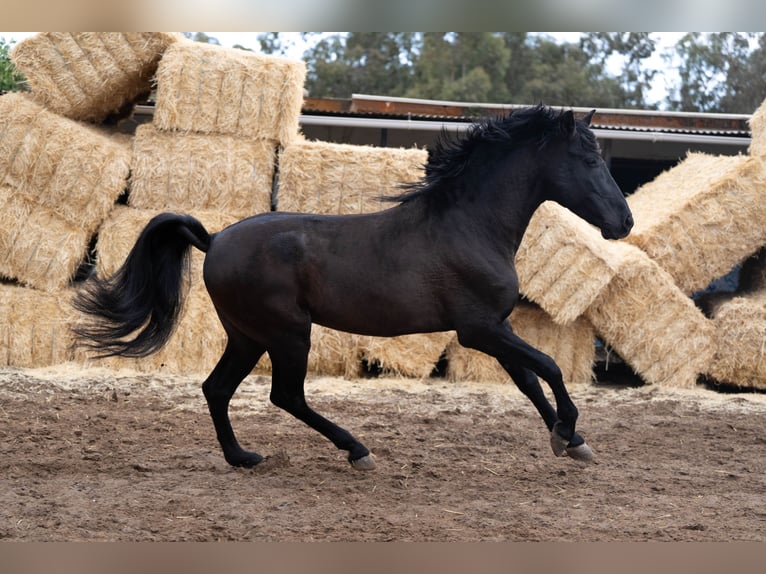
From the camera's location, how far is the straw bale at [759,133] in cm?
830

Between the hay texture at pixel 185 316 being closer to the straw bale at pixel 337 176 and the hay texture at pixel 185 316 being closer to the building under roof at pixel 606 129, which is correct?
the straw bale at pixel 337 176

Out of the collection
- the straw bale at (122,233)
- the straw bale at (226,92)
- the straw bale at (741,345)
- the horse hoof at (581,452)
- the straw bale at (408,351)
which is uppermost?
the straw bale at (226,92)

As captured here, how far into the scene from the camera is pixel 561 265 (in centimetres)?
789

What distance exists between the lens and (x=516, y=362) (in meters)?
4.62

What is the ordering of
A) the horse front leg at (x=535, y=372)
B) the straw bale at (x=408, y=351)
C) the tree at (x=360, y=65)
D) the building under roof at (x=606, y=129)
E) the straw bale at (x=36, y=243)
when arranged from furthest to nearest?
the tree at (x=360, y=65) < the building under roof at (x=606, y=129) < the straw bale at (x=408, y=351) < the straw bale at (x=36, y=243) < the horse front leg at (x=535, y=372)

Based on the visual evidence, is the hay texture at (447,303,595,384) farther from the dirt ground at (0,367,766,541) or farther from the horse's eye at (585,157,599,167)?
the horse's eye at (585,157,599,167)

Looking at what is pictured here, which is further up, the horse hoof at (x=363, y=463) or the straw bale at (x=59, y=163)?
the straw bale at (x=59, y=163)

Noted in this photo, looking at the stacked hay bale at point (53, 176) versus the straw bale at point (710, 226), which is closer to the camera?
the stacked hay bale at point (53, 176)

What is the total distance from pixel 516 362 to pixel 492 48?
3329 centimetres

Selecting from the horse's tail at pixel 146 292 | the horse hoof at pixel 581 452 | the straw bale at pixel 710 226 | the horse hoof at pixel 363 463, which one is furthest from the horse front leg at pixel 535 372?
the straw bale at pixel 710 226

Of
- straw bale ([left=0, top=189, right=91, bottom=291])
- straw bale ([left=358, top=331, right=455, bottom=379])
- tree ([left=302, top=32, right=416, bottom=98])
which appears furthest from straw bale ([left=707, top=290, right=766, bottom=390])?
tree ([left=302, top=32, right=416, bottom=98])

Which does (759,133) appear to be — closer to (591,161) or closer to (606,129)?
(606,129)

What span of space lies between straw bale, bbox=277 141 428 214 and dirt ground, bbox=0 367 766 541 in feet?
5.68

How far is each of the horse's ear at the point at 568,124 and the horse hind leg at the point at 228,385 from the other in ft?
7.20
